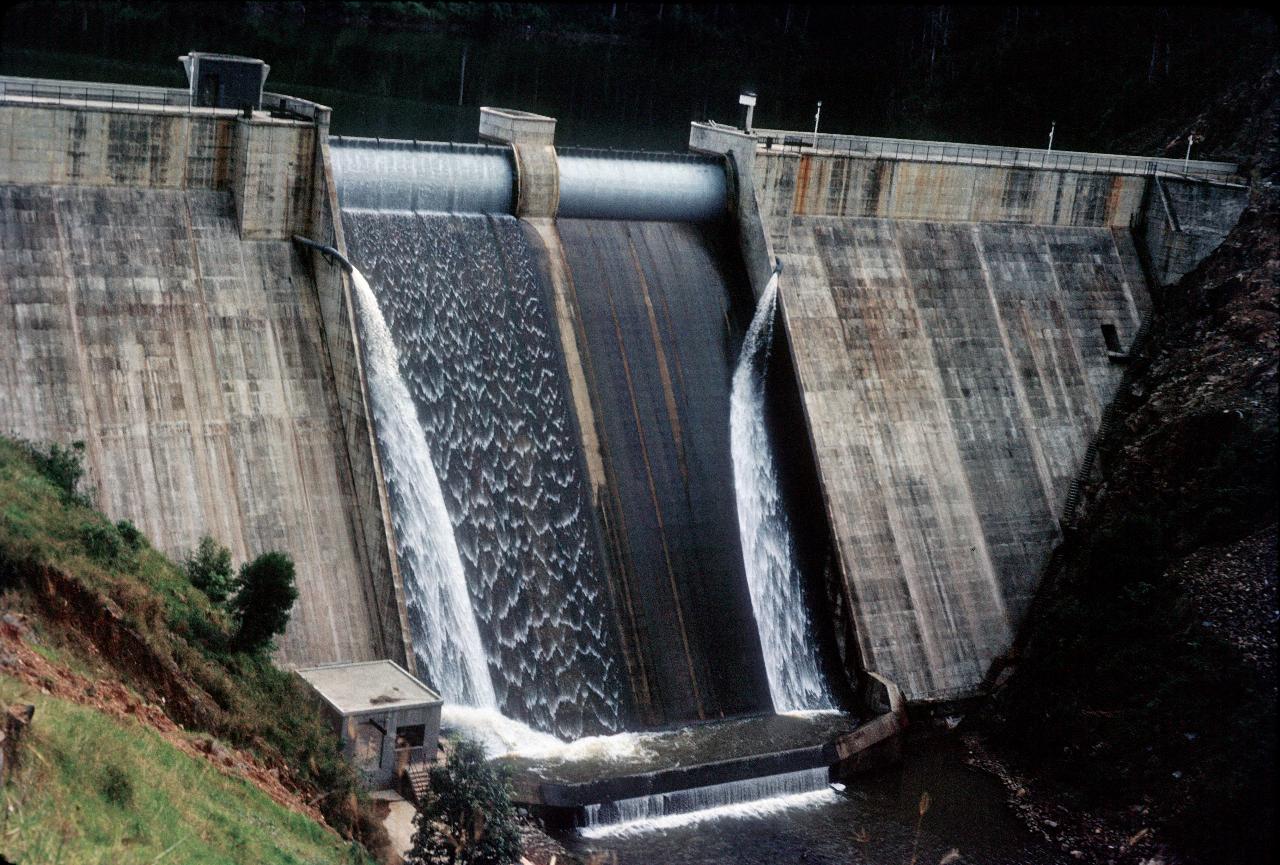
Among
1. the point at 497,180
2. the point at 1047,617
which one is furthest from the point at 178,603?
the point at 1047,617

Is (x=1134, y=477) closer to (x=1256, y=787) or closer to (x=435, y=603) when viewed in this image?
(x=1256, y=787)

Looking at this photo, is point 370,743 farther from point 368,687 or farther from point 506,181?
point 506,181

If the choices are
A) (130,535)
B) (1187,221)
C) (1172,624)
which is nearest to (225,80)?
(130,535)

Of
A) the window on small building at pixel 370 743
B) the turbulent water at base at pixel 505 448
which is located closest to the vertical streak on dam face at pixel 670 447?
the turbulent water at base at pixel 505 448

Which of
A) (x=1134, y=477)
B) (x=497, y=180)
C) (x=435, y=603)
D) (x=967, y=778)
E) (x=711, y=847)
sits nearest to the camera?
(x=711, y=847)

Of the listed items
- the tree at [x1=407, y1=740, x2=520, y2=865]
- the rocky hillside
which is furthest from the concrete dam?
the tree at [x1=407, y1=740, x2=520, y2=865]

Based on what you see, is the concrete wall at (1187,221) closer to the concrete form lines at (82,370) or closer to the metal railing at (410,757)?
the metal railing at (410,757)
